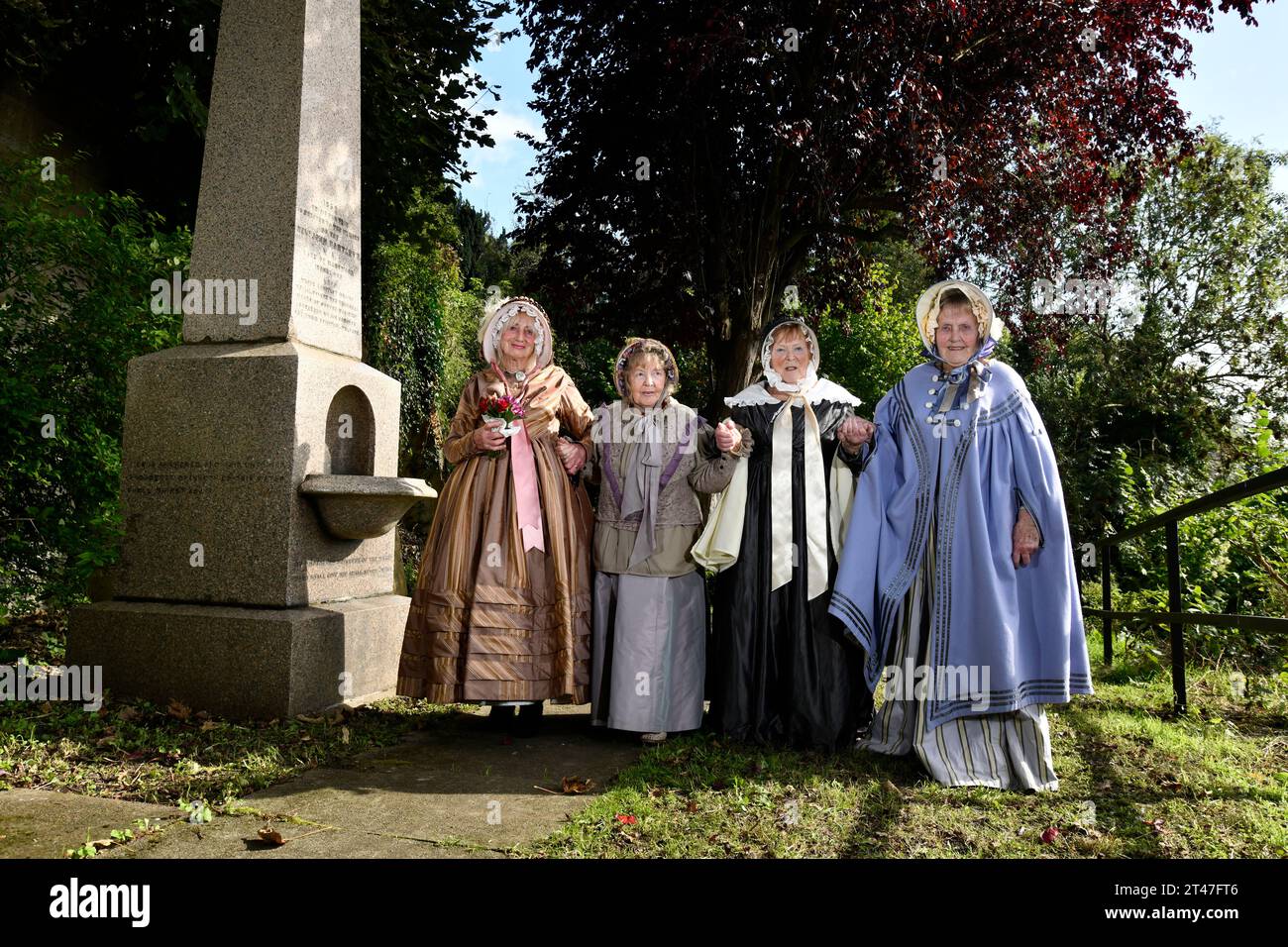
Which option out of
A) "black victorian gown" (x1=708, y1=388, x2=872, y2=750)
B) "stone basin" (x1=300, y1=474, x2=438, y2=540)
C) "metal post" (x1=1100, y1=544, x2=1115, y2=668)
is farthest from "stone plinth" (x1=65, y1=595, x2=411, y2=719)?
"metal post" (x1=1100, y1=544, x2=1115, y2=668)

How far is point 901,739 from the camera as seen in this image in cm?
409

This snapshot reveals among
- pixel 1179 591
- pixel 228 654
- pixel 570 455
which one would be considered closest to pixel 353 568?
pixel 228 654

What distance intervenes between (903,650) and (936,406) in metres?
1.10

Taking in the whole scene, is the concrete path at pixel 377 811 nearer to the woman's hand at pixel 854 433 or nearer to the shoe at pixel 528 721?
the shoe at pixel 528 721

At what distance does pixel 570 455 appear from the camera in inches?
178

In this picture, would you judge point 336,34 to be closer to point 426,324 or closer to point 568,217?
point 568,217

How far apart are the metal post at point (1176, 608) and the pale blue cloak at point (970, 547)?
128 centimetres

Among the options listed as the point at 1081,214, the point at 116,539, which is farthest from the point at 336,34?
the point at 1081,214

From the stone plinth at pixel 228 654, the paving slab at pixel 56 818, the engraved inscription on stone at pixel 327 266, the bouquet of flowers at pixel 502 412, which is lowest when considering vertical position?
the paving slab at pixel 56 818

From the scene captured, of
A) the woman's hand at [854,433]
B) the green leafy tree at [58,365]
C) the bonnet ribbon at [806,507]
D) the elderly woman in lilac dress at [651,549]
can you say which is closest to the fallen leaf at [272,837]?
the elderly woman in lilac dress at [651,549]

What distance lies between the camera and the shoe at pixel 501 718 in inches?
177

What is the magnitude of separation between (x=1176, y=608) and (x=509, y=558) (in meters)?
3.48

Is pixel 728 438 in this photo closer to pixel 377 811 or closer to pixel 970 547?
pixel 970 547

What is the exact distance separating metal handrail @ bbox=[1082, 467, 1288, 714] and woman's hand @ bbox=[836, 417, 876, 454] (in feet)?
4.93
